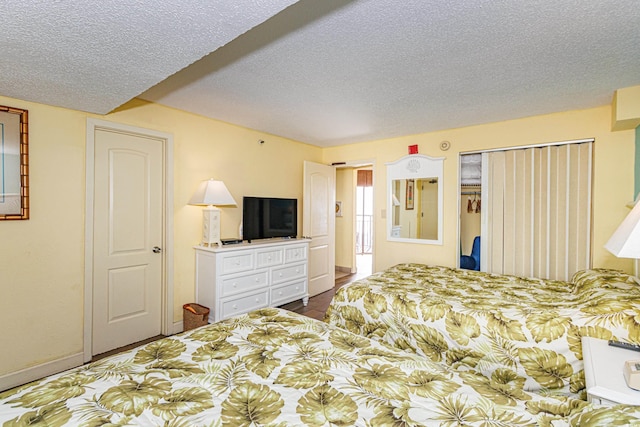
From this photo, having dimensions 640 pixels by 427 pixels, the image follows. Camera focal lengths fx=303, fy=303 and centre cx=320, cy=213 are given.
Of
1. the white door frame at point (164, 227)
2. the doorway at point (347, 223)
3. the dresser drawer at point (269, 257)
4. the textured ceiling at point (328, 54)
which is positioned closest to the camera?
the textured ceiling at point (328, 54)

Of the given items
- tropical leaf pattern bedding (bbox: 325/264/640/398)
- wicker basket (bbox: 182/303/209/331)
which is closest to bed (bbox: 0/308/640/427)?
tropical leaf pattern bedding (bbox: 325/264/640/398)

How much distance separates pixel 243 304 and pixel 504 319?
2.54 meters

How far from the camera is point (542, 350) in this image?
69.7 inches

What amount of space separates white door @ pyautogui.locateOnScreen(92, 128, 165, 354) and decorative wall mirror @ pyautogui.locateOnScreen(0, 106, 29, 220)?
18.5 inches

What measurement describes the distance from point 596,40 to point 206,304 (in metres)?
3.81

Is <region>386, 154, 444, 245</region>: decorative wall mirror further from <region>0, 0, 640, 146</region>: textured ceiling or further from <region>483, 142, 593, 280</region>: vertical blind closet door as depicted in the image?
<region>0, 0, 640, 146</region>: textured ceiling

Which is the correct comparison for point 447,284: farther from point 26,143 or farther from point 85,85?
point 26,143

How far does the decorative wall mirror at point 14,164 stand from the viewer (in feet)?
7.31

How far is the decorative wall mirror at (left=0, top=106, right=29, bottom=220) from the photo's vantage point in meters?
2.23

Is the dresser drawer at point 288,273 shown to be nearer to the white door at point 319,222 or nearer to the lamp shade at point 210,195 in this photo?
the white door at point 319,222

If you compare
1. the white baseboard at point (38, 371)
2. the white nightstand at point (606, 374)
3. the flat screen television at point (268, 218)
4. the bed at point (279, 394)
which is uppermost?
the flat screen television at point (268, 218)

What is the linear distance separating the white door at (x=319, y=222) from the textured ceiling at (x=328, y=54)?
64.5 inches

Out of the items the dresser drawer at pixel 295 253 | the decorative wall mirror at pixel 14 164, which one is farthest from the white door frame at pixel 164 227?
the dresser drawer at pixel 295 253

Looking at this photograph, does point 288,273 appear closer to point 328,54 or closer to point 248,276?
point 248,276
